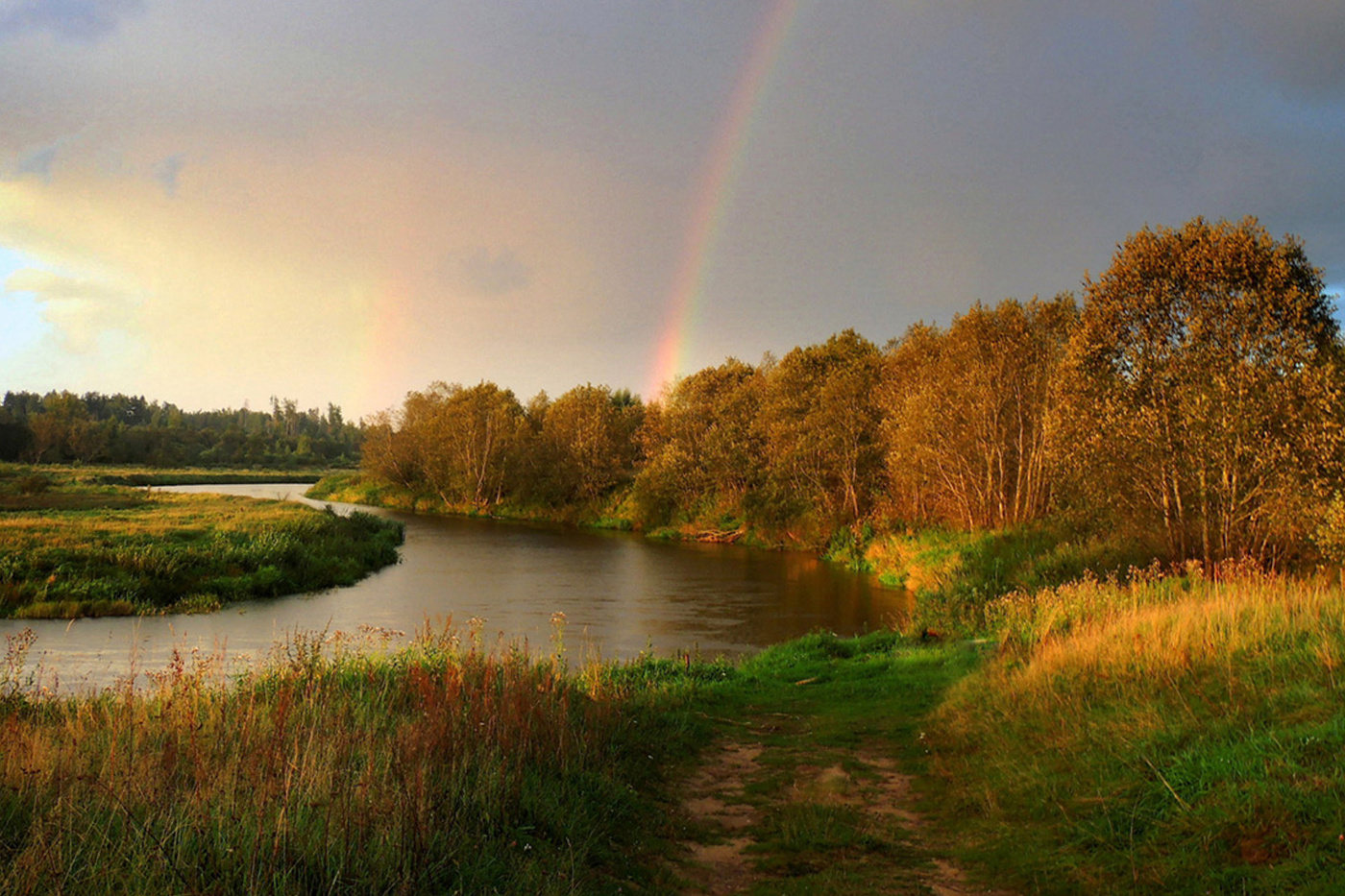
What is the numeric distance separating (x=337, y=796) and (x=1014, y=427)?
32.8 metres

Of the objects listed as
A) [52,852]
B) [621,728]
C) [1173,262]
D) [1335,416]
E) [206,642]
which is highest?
[1173,262]

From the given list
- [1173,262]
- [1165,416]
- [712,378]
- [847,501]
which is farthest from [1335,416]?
[712,378]

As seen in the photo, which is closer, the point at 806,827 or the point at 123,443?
the point at 806,827

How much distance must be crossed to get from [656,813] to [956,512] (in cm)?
3186

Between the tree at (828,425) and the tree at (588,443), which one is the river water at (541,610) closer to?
the tree at (828,425)

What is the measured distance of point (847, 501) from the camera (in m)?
45.3

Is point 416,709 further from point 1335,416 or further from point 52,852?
point 1335,416

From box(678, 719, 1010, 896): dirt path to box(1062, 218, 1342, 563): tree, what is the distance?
11.4 m

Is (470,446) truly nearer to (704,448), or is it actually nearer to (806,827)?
(704,448)

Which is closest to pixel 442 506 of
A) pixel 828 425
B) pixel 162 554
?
pixel 828 425

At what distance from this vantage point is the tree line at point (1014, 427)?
15.9m

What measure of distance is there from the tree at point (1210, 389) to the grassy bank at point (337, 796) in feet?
45.5

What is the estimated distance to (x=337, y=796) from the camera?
17.3ft

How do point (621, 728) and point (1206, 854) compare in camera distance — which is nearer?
point (1206, 854)
